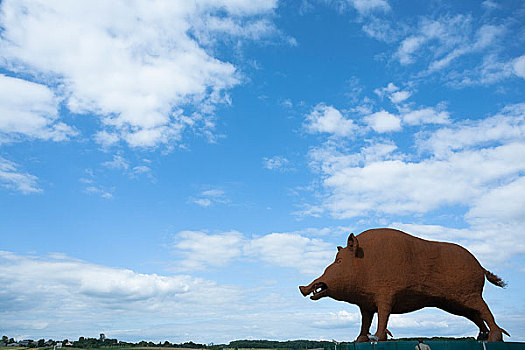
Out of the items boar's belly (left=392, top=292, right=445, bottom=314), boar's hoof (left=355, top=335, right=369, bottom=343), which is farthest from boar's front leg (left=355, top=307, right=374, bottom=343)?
boar's belly (left=392, top=292, right=445, bottom=314)

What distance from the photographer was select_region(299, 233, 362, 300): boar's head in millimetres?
15719

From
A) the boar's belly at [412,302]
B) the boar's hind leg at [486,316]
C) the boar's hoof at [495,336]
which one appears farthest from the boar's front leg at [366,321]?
the boar's hoof at [495,336]

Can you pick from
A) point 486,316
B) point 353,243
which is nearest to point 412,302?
point 486,316

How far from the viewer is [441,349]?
13.1m

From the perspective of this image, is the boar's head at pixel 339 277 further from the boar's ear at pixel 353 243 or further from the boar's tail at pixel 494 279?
the boar's tail at pixel 494 279

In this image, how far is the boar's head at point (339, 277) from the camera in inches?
619

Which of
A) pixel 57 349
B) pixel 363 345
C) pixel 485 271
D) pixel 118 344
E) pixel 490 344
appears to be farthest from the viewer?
pixel 118 344

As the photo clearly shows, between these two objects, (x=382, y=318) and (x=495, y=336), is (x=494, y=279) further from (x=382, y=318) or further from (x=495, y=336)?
(x=382, y=318)

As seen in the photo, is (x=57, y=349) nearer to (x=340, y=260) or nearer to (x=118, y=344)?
Answer: (x=118, y=344)

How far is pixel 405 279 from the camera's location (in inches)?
598

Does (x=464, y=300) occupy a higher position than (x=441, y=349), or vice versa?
(x=464, y=300)

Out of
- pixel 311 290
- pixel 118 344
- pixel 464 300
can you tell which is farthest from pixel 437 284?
pixel 118 344

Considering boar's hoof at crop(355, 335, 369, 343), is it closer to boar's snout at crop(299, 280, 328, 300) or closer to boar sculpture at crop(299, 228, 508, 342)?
boar sculpture at crop(299, 228, 508, 342)

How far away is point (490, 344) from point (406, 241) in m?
4.30
